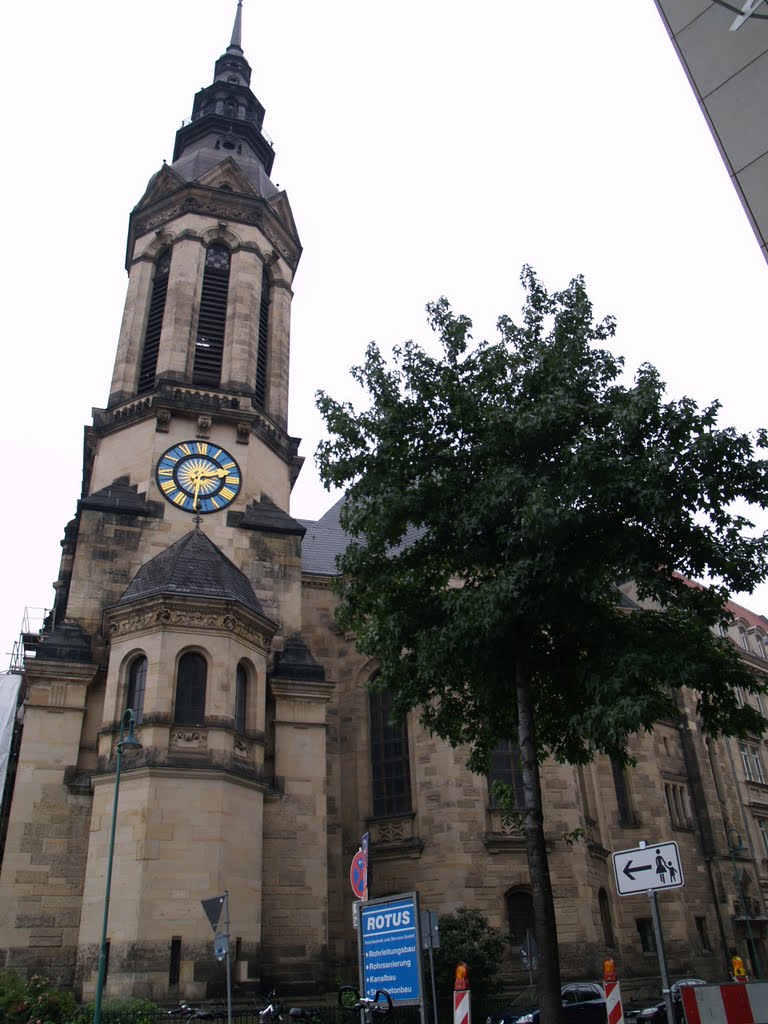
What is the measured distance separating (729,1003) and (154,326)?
26.9 metres

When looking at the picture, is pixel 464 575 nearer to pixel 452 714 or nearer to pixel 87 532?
pixel 452 714

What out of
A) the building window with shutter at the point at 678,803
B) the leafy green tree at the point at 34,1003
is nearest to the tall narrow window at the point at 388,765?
the leafy green tree at the point at 34,1003

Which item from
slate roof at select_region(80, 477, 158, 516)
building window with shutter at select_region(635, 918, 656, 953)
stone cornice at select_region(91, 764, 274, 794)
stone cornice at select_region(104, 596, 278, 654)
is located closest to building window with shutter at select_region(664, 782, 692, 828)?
building window with shutter at select_region(635, 918, 656, 953)

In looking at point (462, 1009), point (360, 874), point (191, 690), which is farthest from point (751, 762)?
point (462, 1009)

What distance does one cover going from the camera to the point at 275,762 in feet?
72.8

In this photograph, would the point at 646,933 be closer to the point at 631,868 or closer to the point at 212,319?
the point at 631,868

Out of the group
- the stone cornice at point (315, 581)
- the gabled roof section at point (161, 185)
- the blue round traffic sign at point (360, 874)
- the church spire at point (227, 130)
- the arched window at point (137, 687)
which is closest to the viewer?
the blue round traffic sign at point (360, 874)

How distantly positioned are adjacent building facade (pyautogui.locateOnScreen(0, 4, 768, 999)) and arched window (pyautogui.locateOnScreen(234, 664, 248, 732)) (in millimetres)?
71

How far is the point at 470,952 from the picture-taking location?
19078 millimetres

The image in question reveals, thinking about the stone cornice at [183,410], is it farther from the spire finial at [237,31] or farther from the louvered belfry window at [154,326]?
the spire finial at [237,31]

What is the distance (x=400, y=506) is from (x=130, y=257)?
22429mm

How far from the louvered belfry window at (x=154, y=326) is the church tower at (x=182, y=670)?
3.4 inches

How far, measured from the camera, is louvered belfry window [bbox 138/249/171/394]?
28.5 metres

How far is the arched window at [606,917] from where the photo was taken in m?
25.3
